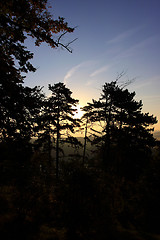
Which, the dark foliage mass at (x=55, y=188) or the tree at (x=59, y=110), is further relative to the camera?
the tree at (x=59, y=110)

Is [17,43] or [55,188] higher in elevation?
[17,43]

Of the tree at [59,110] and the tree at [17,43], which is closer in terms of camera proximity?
the tree at [17,43]

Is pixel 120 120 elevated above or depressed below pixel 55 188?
above

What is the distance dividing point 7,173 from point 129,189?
1061 cm

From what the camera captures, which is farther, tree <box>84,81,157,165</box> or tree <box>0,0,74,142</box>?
tree <box>84,81,157,165</box>

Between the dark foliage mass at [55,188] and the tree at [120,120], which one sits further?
the tree at [120,120]

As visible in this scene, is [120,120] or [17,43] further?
[120,120]

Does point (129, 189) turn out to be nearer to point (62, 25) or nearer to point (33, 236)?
point (33, 236)

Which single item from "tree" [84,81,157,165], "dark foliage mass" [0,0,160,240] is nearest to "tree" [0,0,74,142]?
"dark foliage mass" [0,0,160,240]

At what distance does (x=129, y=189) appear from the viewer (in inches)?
255

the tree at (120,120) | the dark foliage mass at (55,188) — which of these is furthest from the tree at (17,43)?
the tree at (120,120)

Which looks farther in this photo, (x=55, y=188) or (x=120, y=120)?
(x=120, y=120)

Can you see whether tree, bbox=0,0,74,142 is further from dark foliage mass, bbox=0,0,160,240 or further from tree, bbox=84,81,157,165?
tree, bbox=84,81,157,165

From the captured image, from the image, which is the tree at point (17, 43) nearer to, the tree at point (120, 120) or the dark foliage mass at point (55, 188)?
the dark foliage mass at point (55, 188)
